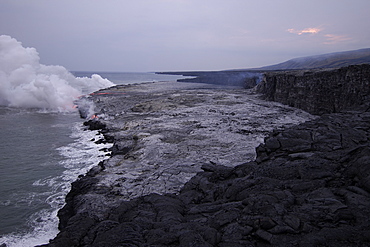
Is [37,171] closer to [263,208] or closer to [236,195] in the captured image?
[236,195]

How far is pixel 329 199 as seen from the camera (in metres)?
6.77

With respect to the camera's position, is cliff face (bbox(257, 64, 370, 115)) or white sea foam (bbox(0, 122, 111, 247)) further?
cliff face (bbox(257, 64, 370, 115))

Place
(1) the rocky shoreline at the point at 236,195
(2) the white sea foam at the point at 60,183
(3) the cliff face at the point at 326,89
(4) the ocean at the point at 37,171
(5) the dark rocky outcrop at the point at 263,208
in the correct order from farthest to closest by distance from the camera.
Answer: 1. (3) the cliff face at the point at 326,89
2. (4) the ocean at the point at 37,171
3. (2) the white sea foam at the point at 60,183
4. (1) the rocky shoreline at the point at 236,195
5. (5) the dark rocky outcrop at the point at 263,208

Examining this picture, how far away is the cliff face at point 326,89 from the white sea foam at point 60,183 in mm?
17967

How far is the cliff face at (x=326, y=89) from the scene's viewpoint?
23281 millimetres

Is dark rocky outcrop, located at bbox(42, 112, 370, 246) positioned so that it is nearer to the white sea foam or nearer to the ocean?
the white sea foam

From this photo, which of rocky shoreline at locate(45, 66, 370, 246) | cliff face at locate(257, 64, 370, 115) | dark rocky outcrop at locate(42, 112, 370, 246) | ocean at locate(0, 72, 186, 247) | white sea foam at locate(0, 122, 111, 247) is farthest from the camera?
cliff face at locate(257, 64, 370, 115)

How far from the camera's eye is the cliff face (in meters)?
23.3

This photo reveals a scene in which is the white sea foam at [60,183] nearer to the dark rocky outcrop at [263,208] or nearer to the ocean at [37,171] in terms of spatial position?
the ocean at [37,171]

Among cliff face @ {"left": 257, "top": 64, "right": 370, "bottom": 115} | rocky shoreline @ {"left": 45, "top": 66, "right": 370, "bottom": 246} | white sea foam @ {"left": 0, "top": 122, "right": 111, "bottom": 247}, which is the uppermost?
cliff face @ {"left": 257, "top": 64, "right": 370, "bottom": 115}

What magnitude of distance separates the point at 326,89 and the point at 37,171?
2821 centimetres

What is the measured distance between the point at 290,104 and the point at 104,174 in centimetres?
3081

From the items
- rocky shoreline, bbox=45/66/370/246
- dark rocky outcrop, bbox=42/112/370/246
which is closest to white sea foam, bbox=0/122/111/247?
rocky shoreline, bbox=45/66/370/246

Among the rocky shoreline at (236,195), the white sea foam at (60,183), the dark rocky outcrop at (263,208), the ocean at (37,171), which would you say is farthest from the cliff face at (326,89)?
the ocean at (37,171)
